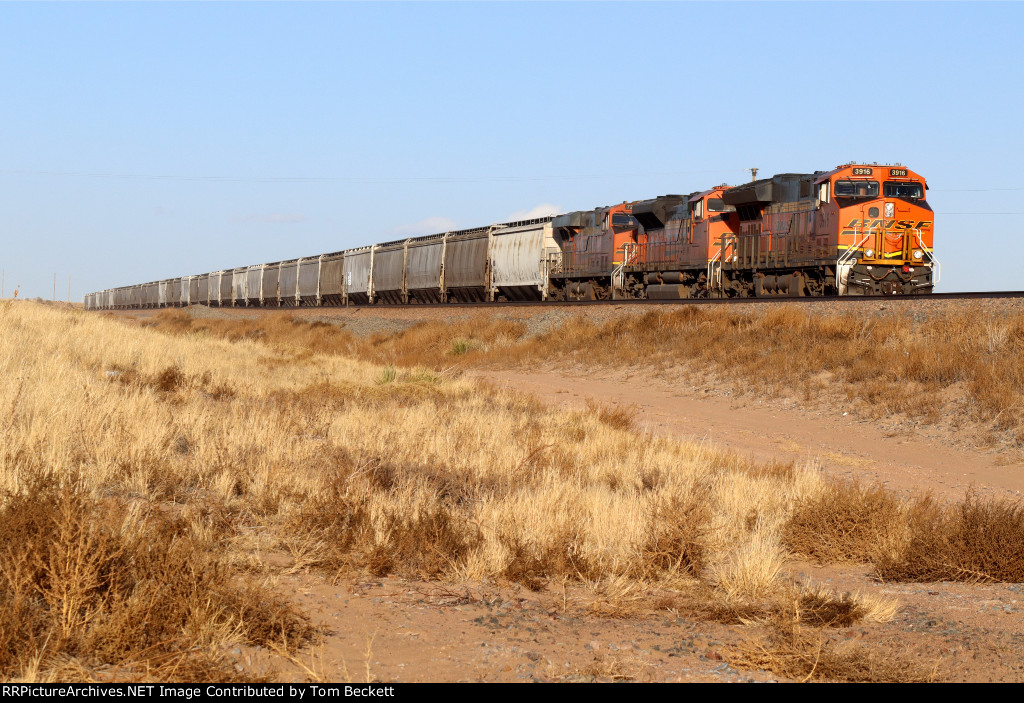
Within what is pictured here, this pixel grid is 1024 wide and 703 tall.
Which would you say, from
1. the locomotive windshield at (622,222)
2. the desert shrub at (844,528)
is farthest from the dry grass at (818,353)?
the locomotive windshield at (622,222)

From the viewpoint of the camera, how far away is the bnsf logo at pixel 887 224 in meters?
23.1

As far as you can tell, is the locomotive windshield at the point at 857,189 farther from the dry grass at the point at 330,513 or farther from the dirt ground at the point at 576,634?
the dirt ground at the point at 576,634

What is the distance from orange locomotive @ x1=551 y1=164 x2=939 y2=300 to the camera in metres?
23.3

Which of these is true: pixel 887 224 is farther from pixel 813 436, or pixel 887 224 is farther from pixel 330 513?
pixel 330 513

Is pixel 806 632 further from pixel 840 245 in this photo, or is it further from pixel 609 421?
pixel 840 245

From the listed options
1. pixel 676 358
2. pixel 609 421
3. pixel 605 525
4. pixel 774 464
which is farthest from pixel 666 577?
pixel 676 358

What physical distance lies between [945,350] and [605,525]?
36.1 feet

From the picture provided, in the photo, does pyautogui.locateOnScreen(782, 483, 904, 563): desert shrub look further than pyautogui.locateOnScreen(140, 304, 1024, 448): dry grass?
No

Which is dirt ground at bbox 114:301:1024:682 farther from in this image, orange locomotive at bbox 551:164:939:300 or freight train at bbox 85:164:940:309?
freight train at bbox 85:164:940:309

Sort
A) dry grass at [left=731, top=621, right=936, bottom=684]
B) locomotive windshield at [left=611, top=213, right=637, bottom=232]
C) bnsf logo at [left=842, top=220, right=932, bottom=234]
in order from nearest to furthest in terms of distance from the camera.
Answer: dry grass at [left=731, top=621, right=936, bottom=684] → bnsf logo at [left=842, top=220, right=932, bottom=234] → locomotive windshield at [left=611, top=213, right=637, bottom=232]

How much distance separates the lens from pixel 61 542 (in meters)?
5.07

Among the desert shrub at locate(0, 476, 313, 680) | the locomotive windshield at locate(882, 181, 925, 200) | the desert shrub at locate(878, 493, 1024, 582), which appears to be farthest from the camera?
the locomotive windshield at locate(882, 181, 925, 200)

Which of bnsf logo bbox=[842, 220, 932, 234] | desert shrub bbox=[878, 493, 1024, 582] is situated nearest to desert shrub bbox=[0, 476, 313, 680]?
desert shrub bbox=[878, 493, 1024, 582]

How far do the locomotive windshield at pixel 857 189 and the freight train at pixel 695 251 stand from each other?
0.03m
